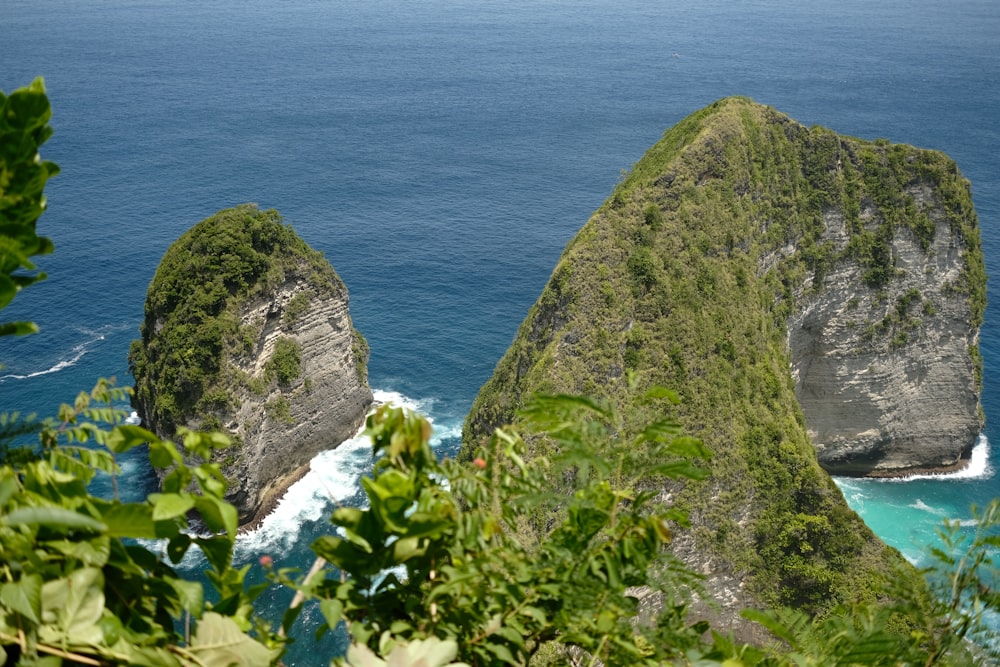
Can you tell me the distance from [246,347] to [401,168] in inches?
2637

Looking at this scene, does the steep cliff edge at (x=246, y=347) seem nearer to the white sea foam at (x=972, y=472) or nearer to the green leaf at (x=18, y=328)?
the white sea foam at (x=972, y=472)

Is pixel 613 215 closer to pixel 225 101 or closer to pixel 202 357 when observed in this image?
pixel 202 357

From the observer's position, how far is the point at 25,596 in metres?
3.27

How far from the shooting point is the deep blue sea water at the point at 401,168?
6412cm

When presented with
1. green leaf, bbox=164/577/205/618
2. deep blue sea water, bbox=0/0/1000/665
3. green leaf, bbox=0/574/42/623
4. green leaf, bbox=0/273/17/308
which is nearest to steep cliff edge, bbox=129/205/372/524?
deep blue sea water, bbox=0/0/1000/665

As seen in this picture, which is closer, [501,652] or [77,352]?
[501,652]

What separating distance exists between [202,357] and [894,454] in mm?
47261

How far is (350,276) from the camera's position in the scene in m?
81.1

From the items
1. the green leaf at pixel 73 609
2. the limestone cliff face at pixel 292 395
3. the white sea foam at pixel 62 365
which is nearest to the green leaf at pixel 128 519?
the green leaf at pixel 73 609

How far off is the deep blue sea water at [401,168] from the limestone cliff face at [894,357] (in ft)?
8.61

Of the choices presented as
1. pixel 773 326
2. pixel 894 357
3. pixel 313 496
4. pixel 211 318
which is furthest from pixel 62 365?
pixel 894 357

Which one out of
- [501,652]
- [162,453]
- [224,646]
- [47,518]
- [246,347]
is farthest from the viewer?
[246,347]

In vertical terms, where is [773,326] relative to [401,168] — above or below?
below

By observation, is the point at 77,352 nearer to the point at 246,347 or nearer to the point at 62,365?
the point at 62,365
